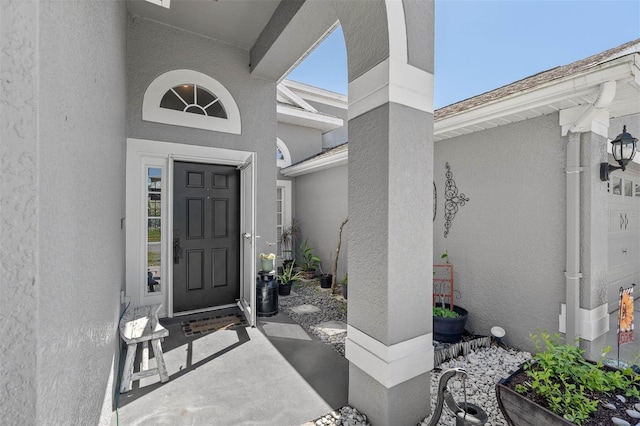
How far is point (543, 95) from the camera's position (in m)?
2.84

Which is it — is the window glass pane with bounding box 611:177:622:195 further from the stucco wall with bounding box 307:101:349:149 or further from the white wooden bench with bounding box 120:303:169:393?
the stucco wall with bounding box 307:101:349:149

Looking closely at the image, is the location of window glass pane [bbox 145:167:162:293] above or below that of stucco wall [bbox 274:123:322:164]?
below

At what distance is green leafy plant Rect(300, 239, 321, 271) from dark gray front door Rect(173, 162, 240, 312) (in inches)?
101

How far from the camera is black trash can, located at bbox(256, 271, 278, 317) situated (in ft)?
14.5

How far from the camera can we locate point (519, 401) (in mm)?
1917

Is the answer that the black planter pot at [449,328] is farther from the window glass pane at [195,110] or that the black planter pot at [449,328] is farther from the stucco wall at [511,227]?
the window glass pane at [195,110]

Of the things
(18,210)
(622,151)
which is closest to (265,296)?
(18,210)

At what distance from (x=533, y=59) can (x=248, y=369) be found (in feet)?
25.2

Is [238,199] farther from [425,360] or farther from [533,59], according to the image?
[533,59]

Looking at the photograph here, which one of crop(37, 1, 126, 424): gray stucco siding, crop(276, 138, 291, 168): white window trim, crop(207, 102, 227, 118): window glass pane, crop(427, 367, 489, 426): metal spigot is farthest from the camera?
crop(276, 138, 291, 168): white window trim

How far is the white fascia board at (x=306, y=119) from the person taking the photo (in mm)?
7929

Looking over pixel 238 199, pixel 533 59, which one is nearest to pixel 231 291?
pixel 238 199

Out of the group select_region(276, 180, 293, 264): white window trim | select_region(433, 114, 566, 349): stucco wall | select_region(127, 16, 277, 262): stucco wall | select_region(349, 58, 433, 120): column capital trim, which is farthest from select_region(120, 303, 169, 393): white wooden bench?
select_region(276, 180, 293, 264): white window trim

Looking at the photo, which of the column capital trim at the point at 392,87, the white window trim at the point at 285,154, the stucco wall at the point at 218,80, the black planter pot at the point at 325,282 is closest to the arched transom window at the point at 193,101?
the stucco wall at the point at 218,80
